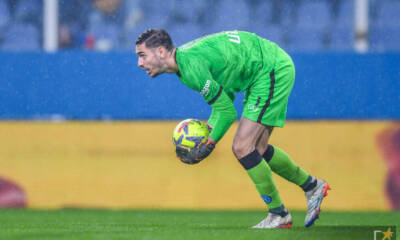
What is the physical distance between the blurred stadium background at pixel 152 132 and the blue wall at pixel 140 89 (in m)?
0.01

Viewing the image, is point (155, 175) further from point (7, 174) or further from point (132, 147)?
point (7, 174)

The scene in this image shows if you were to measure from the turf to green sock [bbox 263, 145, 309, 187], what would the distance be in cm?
41

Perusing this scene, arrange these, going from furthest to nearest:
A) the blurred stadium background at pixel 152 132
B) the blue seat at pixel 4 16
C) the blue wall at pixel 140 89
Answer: the blue seat at pixel 4 16, the blue wall at pixel 140 89, the blurred stadium background at pixel 152 132

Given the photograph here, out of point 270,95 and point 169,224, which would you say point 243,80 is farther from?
point 169,224

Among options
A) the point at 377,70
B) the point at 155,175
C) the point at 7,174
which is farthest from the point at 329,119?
the point at 7,174

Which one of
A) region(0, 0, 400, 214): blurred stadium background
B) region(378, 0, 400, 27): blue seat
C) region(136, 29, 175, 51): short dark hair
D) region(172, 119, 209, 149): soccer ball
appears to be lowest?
region(0, 0, 400, 214): blurred stadium background

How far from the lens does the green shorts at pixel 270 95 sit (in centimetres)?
550

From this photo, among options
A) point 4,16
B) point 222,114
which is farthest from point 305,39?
point 222,114

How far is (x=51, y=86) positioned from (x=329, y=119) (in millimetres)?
3284

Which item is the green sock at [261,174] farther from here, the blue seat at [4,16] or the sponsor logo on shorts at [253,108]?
the blue seat at [4,16]

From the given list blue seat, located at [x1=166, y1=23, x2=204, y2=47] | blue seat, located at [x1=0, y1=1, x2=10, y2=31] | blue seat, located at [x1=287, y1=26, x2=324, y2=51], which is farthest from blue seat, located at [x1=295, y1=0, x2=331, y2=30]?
blue seat, located at [x1=0, y1=1, x2=10, y2=31]

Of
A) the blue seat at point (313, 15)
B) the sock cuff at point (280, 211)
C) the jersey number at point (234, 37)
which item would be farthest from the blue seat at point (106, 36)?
the sock cuff at point (280, 211)

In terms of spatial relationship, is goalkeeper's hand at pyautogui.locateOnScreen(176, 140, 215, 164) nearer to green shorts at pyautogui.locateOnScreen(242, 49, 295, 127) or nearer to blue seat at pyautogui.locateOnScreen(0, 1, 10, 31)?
green shorts at pyautogui.locateOnScreen(242, 49, 295, 127)

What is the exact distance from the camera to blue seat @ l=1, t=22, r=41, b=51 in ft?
30.9
